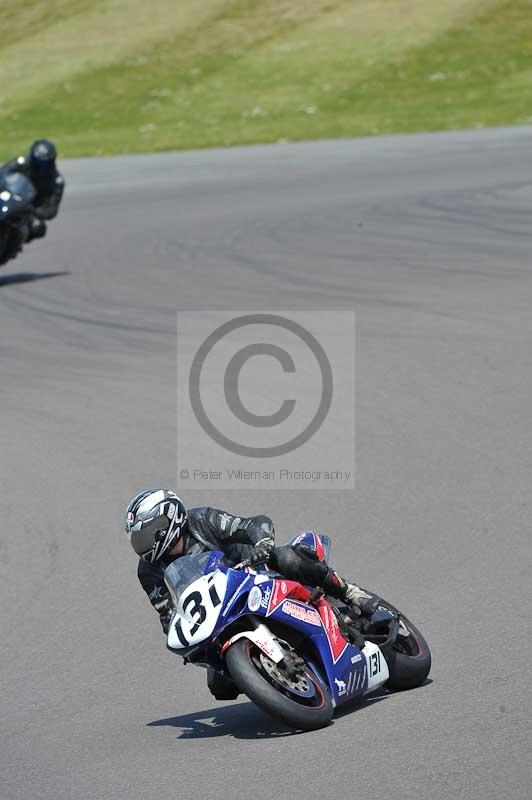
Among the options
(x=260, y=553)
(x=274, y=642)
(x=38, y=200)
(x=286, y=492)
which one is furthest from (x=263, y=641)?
(x=38, y=200)

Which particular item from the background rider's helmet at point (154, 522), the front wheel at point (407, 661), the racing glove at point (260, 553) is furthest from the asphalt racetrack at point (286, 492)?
the background rider's helmet at point (154, 522)

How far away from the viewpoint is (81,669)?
6777 millimetres

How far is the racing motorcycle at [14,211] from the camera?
16.0 metres

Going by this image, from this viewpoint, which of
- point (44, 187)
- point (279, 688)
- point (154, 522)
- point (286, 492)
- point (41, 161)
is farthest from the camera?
point (44, 187)

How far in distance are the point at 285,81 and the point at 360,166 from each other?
43.3ft

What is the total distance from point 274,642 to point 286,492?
3896mm

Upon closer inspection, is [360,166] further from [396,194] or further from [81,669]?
A: [81,669]

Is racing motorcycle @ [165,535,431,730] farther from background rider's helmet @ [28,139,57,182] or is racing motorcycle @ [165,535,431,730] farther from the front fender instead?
background rider's helmet @ [28,139,57,182]

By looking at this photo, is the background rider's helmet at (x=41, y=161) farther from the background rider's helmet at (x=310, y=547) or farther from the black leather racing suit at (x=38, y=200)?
the background rider's helmet at (x=310, y=547)

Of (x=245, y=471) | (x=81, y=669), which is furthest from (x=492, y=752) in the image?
(x=245, y=471)

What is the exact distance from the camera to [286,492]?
9438 mm

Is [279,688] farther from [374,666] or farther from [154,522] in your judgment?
[154,522]

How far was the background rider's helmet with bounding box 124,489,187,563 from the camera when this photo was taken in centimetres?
584

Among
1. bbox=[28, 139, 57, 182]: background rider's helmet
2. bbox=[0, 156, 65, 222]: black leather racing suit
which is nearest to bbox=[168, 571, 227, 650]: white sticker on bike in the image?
bbox=[0, 156, 65, 222]: black leather racing suit
